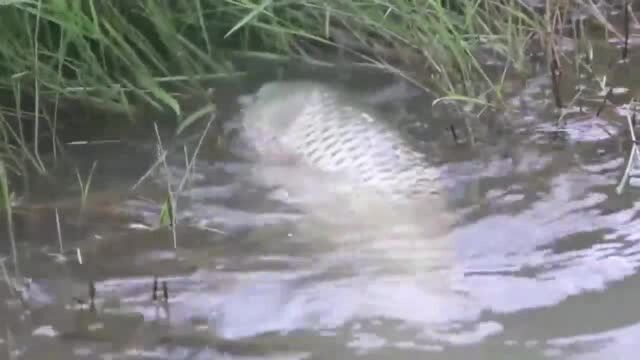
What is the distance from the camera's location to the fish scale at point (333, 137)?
239 centimetres

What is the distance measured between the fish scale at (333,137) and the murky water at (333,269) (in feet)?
0.28

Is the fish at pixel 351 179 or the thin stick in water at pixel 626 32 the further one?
the thin stick in water at pixel 626 32

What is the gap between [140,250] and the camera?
2.13 metres

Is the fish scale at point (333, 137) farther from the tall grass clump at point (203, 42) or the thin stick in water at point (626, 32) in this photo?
the thin stick in water at point (626, 32)

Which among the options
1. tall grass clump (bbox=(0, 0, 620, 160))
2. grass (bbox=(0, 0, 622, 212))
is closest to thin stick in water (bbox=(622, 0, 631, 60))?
grass (bbox=(0, 0, 622, 212))

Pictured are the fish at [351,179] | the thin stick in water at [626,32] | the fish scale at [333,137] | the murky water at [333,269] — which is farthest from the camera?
the thin stick in water at [626,32]

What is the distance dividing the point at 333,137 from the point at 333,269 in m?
0.59

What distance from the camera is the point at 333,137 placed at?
2576mm

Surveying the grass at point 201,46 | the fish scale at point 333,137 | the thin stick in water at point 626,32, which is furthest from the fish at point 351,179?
the thin stick in water at point 626,32

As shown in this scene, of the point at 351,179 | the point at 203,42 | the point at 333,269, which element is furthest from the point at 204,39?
the point at 333,269

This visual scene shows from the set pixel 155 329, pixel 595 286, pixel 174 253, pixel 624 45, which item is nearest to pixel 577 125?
pixel 624 45

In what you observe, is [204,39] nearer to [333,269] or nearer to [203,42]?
[203,42]

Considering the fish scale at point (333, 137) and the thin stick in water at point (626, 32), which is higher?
the thin stick in water at point (626, 32)

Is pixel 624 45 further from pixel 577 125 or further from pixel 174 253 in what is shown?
pixel 174 253
